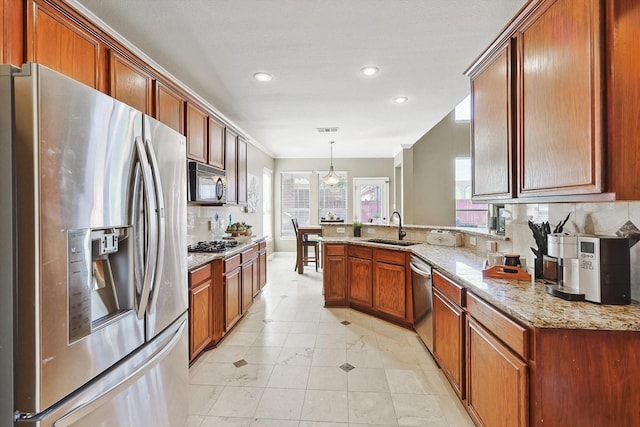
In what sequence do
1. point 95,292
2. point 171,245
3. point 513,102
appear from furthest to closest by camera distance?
point 513,102
point 171,245
point 95,292

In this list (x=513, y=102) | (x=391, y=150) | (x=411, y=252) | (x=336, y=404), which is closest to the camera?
(x=513, y=102)

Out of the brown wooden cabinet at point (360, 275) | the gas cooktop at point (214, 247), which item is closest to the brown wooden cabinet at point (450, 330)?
the brown wooden cabinet at point (360, 275)

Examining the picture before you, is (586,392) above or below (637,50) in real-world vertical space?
below

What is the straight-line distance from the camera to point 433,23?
211 cm

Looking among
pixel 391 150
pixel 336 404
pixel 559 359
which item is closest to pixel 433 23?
pixel 559 359

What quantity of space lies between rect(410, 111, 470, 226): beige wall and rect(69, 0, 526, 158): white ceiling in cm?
233

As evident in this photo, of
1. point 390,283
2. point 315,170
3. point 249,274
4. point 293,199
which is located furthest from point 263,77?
point 293,199

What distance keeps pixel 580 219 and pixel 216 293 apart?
2829 millimetres

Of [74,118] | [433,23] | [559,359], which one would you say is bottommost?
[559,359]

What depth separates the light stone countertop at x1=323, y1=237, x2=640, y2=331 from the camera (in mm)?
1153

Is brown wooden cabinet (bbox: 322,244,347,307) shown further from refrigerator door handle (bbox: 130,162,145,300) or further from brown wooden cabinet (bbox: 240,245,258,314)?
refrigerator door handle (bbox: 130,162,145,300)

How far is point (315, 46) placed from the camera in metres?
2.38

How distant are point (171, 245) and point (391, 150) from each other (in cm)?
633

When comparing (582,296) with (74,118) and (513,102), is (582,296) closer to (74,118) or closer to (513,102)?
(513,102)
